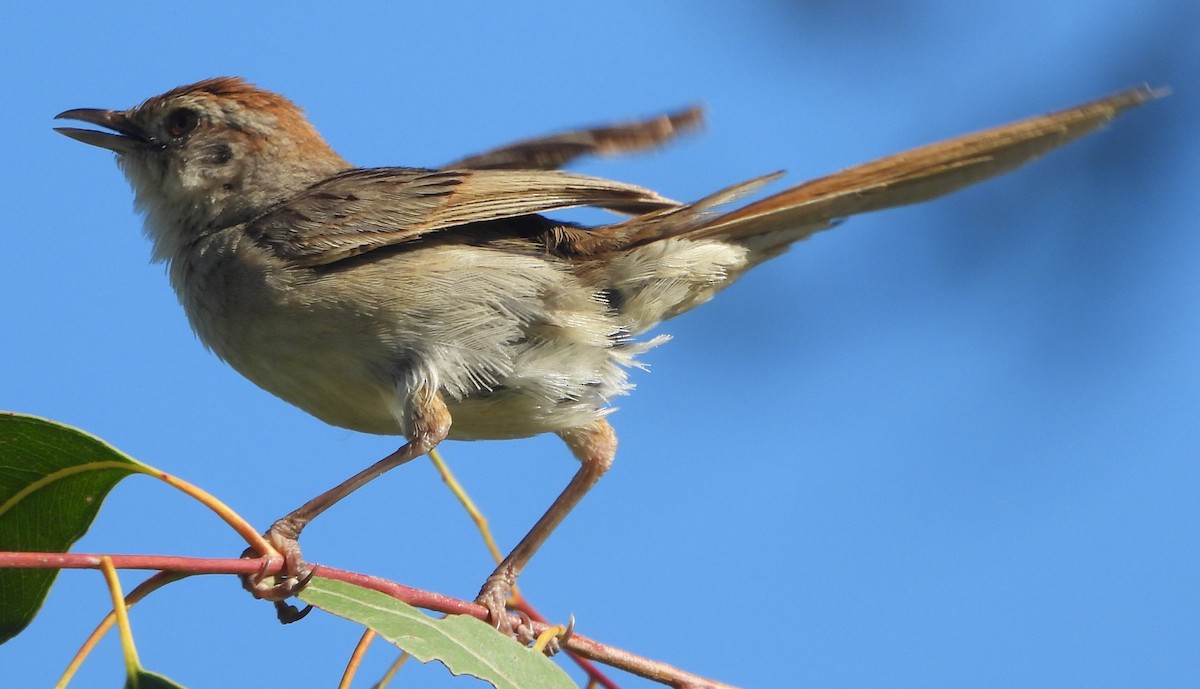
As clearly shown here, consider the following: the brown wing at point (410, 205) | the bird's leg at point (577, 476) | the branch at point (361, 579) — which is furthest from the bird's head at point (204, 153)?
the branch at point (361, 579)

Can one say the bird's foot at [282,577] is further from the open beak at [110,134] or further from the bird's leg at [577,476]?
the open beak at [110,134]

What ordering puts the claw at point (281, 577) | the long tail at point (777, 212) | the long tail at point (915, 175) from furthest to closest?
1. the long tail at point (777, 212)
2. the long tail at point (915, 175)
3. the claw at point (281, 577)

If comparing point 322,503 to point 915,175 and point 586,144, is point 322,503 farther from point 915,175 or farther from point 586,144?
point 915,175

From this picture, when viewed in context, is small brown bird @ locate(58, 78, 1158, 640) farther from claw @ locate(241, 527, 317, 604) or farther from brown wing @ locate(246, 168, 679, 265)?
claw @ locate(241, 527, 317, 604)

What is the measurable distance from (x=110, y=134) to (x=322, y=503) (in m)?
2.17

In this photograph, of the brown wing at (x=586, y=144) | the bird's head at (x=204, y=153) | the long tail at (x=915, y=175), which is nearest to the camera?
the long tail at (x=915, y=175)

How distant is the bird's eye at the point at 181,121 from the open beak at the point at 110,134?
0.35 ft

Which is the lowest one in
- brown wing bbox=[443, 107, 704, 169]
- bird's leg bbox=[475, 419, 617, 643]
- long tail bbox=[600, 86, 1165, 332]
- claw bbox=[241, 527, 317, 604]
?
claw bbox=[241, 527, 317, 604]

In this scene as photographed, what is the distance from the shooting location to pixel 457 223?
4516 millimetres

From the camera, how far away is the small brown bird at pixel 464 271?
430 cm

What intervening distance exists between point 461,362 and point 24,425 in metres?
1.61

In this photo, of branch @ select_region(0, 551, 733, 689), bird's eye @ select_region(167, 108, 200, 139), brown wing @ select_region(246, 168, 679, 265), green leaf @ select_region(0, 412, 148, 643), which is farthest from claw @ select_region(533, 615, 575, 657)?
bird's eye @ select_region(167, 108, 200, 139)

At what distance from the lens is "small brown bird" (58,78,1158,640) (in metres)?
4.30

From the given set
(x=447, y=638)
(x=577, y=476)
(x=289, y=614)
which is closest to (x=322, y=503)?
(x=289, y=614)
